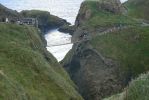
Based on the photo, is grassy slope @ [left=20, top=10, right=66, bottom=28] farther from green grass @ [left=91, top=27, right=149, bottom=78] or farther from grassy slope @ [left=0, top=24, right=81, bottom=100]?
grassy slope @ [left=0, top=24, right=81, bottom=100]

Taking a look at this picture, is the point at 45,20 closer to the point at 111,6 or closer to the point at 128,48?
the point at 111,6

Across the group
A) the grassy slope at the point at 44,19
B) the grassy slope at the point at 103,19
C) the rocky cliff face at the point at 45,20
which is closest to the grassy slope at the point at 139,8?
the grassy slope at the point at 103,19

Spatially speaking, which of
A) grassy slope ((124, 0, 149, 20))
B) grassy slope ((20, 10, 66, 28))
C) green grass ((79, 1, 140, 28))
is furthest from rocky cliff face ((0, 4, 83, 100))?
grassy slope ((20, 10, 66, 28))

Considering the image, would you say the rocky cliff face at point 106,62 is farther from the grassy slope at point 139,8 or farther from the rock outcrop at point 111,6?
the grassy slope at point 139,8

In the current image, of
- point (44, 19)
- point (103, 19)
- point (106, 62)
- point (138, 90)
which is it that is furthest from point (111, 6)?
point (138, 90)

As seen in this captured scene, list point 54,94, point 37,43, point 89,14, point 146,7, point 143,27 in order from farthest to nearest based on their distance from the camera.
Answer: point 146,7 < point 89,14 < point 143,27 < point 37,43 < point 54,94

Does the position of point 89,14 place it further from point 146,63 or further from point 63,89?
point 63,89

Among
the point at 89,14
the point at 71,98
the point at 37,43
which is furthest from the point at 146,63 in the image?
the point at 89,14
